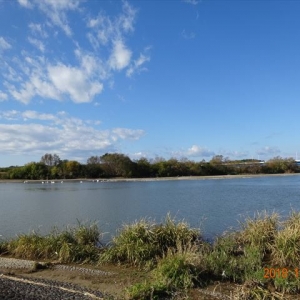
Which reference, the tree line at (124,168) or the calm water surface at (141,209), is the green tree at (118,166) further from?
the calm water surface at (141,209)

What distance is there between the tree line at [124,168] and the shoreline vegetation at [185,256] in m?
118

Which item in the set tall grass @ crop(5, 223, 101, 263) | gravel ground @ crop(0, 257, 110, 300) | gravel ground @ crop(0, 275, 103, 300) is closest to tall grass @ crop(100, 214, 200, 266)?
tall grass @ crop(5, 223, 101, 263)

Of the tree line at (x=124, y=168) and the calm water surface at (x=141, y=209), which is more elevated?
the tree line at (x=124, y=168)

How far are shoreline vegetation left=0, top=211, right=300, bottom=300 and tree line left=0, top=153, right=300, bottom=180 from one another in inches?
4660

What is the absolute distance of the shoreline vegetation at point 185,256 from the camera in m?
6.92

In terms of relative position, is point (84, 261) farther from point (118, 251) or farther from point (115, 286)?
point (115, 286)

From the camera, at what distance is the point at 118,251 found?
10.0 m

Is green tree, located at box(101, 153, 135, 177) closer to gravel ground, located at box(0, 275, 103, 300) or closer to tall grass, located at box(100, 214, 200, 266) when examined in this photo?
tall grass, located at box(100, 214, 200, 266)

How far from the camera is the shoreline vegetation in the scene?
692 cm

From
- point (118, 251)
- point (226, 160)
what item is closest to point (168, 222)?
point (118, 251)

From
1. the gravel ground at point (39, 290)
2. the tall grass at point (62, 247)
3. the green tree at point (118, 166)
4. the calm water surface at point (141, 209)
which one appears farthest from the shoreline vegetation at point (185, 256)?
the green tree at point (118, 166)

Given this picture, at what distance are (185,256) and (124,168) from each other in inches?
4794

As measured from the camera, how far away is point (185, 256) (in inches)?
312

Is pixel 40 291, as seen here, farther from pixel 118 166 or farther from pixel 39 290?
pixel 118 166
